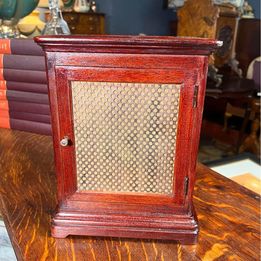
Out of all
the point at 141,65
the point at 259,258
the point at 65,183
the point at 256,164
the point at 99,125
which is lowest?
the point at 256,164

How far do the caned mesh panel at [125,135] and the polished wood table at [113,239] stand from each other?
11 centimetres

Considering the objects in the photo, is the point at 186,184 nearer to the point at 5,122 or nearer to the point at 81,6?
the point at 5,122

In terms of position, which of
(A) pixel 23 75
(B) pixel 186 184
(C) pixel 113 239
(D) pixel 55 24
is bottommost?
(C) pixel 113 239

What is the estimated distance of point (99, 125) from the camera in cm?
56

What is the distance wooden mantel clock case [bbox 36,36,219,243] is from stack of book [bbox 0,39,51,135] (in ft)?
1.21

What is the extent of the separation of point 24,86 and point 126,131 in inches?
18.9

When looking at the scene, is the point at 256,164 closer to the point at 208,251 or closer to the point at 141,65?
the point at 208,251

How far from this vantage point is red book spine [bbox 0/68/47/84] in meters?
0.88

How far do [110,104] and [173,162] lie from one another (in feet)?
0.50

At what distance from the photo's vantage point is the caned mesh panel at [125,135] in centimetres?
54

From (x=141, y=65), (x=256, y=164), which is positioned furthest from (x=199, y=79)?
(x=256, y=164)

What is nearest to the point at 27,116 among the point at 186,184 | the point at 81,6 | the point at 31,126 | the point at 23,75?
the point at 31,126

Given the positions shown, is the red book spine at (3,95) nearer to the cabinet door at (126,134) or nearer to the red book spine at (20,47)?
the red book spine at (20,47)

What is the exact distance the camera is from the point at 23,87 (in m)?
0.92
